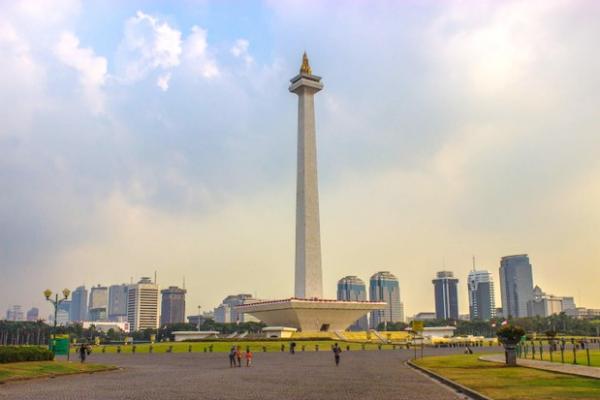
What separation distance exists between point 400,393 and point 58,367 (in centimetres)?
1769

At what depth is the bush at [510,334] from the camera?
28531mm

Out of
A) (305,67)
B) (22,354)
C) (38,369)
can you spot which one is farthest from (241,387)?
(305,67)

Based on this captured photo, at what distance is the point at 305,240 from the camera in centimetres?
7519

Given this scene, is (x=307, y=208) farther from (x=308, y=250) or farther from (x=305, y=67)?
(x=305, y=67)

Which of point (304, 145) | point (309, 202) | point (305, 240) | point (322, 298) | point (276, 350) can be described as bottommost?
point (276, 350)

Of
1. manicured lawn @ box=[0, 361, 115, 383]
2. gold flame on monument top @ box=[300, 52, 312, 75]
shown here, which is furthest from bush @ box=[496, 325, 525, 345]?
gold flame on monument top @ box=[300, 52, 312, 75]

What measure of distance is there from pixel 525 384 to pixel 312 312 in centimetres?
5644

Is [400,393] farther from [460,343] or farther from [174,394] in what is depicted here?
[460,343]

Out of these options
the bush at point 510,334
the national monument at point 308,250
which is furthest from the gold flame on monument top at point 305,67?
the bush at point 510,334

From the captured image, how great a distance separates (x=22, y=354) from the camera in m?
28.8

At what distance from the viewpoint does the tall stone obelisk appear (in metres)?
75.4

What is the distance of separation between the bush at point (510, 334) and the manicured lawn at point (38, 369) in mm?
19611

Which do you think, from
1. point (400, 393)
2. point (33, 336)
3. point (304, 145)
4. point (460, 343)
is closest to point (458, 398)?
point (400, 393)

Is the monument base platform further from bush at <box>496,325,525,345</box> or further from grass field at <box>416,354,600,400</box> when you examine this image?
grass field at <box>416,354,600,400</box>
